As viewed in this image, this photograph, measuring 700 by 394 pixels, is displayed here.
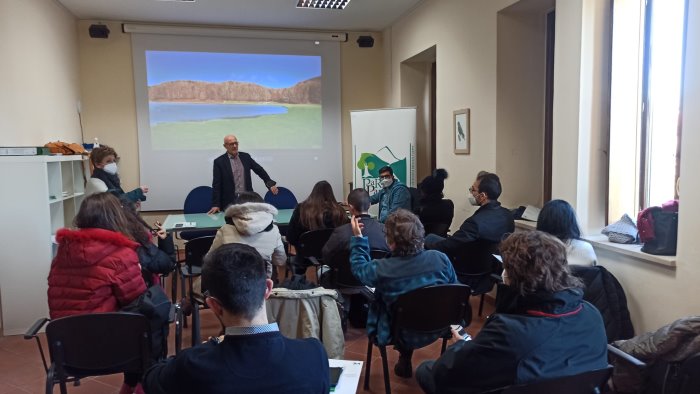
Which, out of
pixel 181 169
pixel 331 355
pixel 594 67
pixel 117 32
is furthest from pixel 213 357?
pixel 117 32

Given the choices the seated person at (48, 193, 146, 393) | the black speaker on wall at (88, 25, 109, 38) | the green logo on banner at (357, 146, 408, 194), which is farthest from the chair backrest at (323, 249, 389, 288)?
the black speaker on wall at (88, 25, 109, 38)

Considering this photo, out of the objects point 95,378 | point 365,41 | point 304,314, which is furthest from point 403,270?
point 365,41

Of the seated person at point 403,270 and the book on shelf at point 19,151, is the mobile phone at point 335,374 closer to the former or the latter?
the seated person at point 403,270

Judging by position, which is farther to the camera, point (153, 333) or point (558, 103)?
point (558, 103)

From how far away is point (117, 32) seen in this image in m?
6.25

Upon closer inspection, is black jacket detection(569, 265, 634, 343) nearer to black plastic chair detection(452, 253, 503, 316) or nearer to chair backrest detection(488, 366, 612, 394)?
black plastic chair detection(452, 253, 503, 316)

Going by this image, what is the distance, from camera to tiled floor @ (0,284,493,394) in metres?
2.85

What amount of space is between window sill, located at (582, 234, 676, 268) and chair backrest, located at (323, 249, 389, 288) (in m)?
1.34

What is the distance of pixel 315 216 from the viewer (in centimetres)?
396

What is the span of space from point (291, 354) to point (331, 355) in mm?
1279

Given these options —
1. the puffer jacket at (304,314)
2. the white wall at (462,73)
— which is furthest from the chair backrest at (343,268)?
the white wall at (462,73)

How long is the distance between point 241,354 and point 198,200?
4.83m

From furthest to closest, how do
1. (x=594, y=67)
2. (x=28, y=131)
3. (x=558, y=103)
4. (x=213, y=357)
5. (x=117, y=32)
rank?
A: (x=117, y=32), (x=28, y=131), (x=558, y=103), (x=594, y=67), (x=213, y=357)

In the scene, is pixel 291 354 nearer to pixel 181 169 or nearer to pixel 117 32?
pixel 181 169
